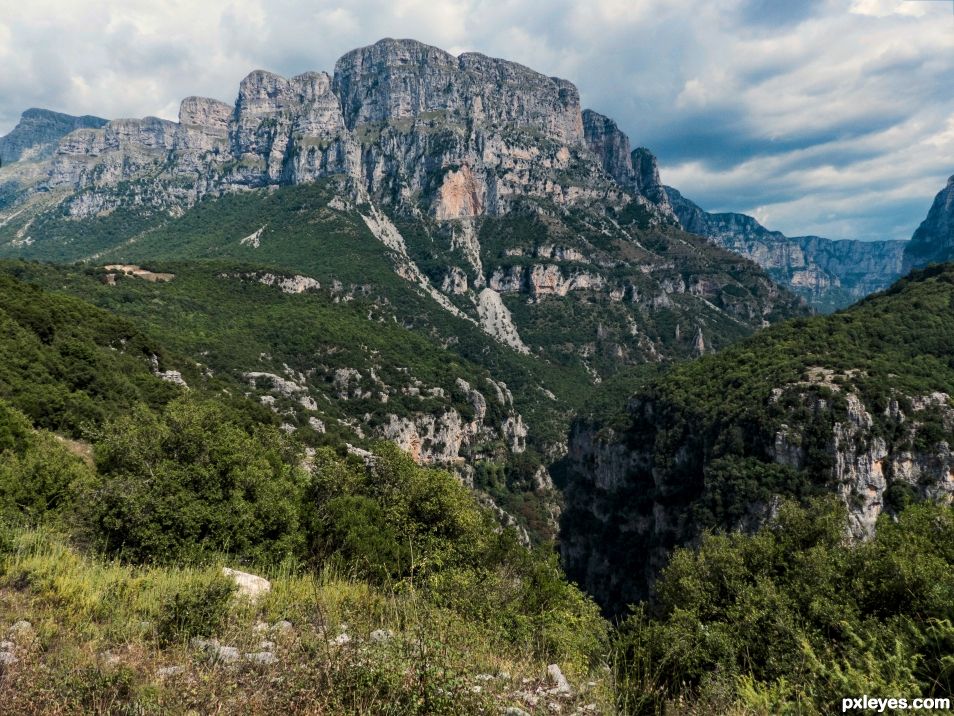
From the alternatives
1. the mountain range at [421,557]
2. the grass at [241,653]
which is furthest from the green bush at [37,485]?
the grass at [241,653]

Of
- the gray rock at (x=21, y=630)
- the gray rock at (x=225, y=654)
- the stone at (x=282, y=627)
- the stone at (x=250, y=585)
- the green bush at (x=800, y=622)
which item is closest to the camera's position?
the gray rock at (x=225, y=654)

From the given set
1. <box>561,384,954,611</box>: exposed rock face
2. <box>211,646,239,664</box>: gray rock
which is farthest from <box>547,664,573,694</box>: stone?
<box>561,384,954,611</box>: exposed rock face

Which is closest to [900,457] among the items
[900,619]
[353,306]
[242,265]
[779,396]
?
[779,396]

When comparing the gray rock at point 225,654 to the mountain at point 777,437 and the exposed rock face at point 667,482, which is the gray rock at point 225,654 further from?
the mountain at point 777,437

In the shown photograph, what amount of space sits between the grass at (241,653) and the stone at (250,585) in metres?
0.22

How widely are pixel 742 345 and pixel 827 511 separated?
72711mm

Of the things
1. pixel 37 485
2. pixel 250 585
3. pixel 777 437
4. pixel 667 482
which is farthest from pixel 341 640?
pixel 667 482

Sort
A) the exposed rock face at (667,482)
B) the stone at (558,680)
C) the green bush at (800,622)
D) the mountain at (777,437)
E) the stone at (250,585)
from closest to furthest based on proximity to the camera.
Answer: the stone at (558,680) → the green bush at (800,622) → the stone at (250,585) → the exposed rock face at (667,482) → the mountain at (777,437)

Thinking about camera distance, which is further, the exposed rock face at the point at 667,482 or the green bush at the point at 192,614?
the exposed rock face at the point at 667,482

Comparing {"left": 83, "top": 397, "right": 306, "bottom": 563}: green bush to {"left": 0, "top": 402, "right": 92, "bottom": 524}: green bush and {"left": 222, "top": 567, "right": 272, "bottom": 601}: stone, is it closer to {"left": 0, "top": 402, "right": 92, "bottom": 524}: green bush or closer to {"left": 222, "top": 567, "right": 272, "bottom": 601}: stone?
{"left": 0, "top": 402, "right": 92, "bottom": 524}: green bush

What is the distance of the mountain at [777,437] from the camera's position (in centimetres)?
5553

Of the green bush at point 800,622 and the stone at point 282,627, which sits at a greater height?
the stone at point 282,627

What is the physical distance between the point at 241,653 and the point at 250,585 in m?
2.98

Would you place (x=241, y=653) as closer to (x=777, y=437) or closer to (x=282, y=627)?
(x=282, y=627)
